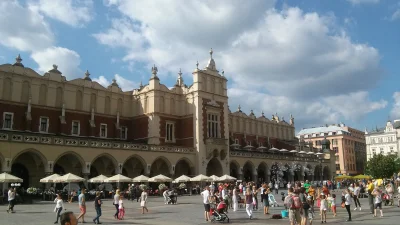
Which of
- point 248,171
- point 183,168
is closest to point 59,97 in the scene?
point 183,168

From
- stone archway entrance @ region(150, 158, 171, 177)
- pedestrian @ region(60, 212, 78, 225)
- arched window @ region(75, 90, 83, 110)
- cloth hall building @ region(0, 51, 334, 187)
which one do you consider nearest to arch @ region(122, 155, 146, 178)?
cloth hall building @ region(0, 51, 334, 187)

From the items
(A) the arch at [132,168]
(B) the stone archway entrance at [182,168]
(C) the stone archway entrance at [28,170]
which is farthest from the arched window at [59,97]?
(B) the stone archway entrance at [182,168]

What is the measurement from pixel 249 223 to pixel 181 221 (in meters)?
3.18

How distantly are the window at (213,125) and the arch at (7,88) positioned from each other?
22.9m

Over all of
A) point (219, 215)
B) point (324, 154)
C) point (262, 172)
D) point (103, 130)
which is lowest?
point (219, 215)

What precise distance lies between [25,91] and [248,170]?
3272cm

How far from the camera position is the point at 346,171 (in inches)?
3942

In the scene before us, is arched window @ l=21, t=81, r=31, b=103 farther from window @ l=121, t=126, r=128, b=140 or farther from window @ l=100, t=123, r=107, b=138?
window @ l=121, t=126, r=128, b=140

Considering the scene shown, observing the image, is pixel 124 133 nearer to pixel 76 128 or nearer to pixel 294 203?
pixel 76 128

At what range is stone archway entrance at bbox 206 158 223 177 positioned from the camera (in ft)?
164

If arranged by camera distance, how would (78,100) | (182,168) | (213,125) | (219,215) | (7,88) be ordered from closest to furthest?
(219,215), (7,88), (78,100), (182,168), (213,125)

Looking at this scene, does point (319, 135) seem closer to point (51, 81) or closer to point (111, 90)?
point (111, 90)

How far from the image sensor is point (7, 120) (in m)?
39.5

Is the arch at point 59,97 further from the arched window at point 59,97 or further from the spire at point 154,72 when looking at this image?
the spire at point 154,72
